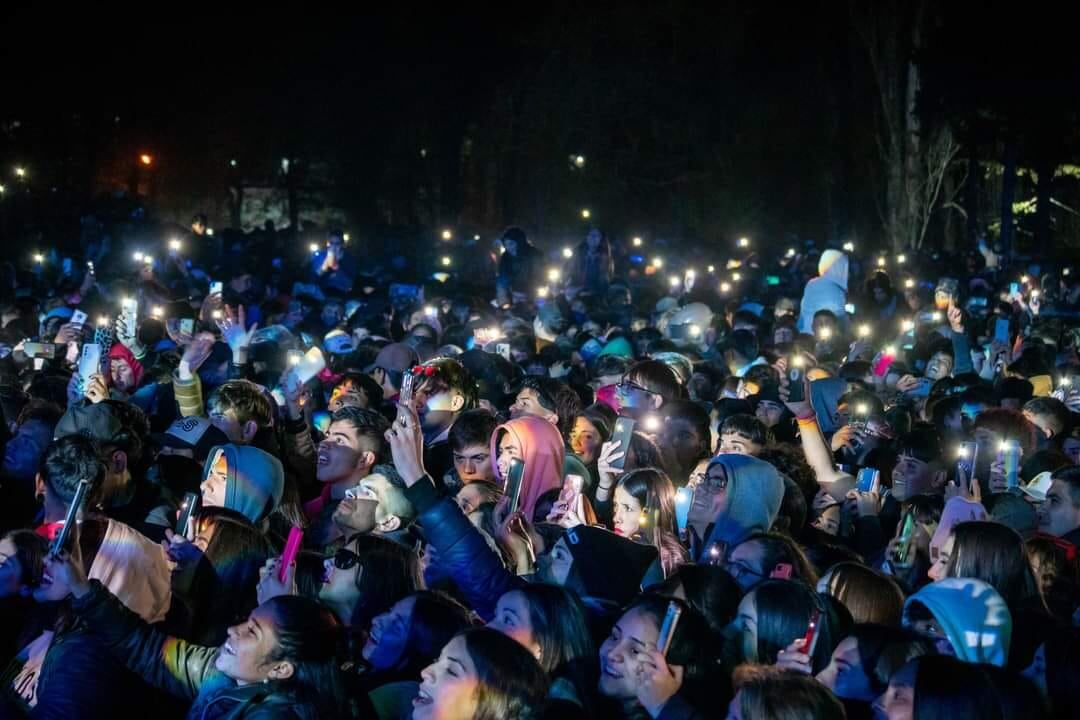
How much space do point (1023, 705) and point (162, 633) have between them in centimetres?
263

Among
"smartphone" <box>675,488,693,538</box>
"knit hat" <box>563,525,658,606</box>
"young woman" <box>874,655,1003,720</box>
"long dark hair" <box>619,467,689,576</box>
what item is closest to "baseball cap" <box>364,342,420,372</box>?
"smartphone" <box>675,488,693,538</box>

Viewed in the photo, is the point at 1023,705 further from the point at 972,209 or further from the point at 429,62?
the point at 429,62

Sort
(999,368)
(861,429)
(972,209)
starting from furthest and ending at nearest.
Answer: (972,209), (999,368), (861,429)

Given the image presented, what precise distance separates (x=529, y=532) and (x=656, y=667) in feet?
4.63

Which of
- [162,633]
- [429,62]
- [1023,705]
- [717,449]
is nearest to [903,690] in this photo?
[1023,705]

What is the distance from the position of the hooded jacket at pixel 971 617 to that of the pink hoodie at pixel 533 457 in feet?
7.06

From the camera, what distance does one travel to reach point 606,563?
16.3 feet

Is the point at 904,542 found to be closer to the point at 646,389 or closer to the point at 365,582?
the point at 646,389

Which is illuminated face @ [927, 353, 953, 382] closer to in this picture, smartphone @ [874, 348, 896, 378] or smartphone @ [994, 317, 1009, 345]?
smartphone @ [874, 348, 896, 378]

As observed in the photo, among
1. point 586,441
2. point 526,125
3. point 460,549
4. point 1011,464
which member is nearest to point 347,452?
point 586,441

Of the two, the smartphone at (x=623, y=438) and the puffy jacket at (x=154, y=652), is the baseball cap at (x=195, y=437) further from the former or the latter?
the puffy jacket at (x=154, y=652)

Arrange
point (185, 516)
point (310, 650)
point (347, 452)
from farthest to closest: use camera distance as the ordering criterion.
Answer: point (347, 452) → point (185, 516) → point (310, 650)

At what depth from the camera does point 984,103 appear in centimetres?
2306

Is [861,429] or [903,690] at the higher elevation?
[903,690]
